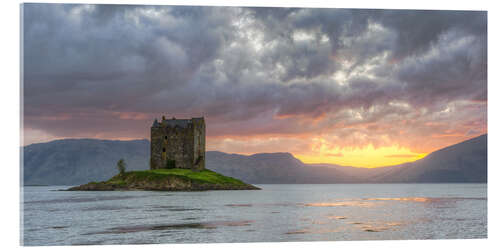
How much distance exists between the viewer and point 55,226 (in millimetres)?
26484

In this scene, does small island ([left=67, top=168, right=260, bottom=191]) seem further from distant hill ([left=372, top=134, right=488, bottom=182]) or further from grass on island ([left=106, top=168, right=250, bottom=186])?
distant hill ([left=372, top=134, right=488, bottom=182])

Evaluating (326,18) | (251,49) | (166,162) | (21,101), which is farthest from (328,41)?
(166,162)

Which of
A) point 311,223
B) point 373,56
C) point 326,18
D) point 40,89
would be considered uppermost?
point 326,18

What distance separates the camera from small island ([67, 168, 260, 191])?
80.4 m

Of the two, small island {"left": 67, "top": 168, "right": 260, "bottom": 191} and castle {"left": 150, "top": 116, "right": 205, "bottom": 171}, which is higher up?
castle {"left": 150, "top": 116, "right": 205, "bottom": 171}

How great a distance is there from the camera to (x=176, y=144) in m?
90.2

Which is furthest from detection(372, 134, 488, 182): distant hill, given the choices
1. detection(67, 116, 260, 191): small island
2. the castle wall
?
the castle wall

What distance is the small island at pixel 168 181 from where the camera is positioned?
80438 millimetres

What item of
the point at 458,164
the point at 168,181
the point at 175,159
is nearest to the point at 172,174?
the point at 168,181

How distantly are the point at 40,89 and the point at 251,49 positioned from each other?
50.8ft

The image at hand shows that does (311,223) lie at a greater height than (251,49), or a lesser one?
lesser

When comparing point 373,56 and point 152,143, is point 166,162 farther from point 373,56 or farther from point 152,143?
point 373,56

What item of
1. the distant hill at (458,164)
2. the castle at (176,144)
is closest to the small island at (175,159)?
the castle at (176,144)

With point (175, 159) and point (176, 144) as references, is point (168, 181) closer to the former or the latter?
point (175, 159)
